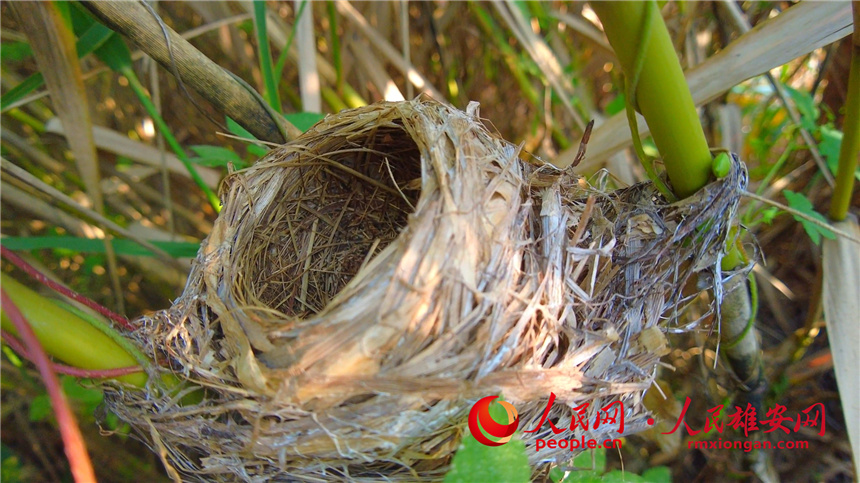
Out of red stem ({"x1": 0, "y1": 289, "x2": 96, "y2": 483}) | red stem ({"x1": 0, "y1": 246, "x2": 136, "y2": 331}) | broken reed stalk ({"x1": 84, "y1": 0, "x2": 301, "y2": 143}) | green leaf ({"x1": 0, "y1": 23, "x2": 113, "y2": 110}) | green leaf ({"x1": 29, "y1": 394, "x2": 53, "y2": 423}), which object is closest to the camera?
red stem ({"x1": 0, "y1": 289, "x2": 96, "y2": 483})

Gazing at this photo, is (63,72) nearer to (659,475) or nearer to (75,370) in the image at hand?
(75,370)

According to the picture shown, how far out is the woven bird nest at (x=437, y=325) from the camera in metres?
0.43

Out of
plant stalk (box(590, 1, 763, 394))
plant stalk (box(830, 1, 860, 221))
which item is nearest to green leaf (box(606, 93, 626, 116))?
plant stalk (box(830, 1, 860, 221))

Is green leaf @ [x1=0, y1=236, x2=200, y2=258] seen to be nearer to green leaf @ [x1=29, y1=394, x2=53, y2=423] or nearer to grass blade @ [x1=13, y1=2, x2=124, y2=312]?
grass blade @ [x1=13, y1=2, x2=124, y2=312]

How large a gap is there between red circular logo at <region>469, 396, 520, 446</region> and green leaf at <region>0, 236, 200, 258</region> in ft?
2.00

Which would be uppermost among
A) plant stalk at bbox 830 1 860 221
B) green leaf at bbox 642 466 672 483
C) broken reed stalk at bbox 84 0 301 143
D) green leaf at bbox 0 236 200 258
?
broken reed stalk at bbox 84 0 301 143

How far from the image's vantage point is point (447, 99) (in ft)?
4.59

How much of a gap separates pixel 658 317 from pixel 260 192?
0.50 m

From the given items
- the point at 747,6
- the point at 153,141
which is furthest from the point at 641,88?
the point at 153,141

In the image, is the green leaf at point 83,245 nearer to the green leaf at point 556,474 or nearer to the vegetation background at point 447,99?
the vegetation background at point 447,99

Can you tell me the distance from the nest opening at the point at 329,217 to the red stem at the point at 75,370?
19 centimetres

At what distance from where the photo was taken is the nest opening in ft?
2.35

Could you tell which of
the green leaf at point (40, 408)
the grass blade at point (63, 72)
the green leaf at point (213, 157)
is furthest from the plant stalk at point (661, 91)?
the green leaf at point (40, 408)

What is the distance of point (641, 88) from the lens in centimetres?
44
